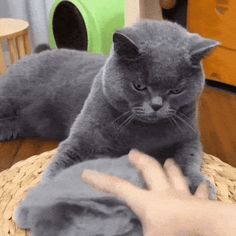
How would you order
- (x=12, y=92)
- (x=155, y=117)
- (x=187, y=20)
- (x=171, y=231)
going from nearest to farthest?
1. (x=171, y=231)
2. (x=155, y=117)
3. (x=12, y=92)
4. (x=187, y=20)

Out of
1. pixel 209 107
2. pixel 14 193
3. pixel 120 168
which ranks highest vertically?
pixel 120 168

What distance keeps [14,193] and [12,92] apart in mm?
436

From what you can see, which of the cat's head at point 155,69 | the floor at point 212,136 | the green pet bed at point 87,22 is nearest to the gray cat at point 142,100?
the cat's head at point 155,69

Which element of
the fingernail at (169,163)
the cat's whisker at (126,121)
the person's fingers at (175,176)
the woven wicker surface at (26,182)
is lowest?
the woven wicker surface at (26,182)

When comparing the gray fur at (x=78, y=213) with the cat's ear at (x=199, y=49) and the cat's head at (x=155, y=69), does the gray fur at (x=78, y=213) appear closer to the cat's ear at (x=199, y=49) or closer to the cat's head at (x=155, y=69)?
the cat's head at (x=155, y=69)

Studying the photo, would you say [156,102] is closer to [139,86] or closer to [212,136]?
[139,86]

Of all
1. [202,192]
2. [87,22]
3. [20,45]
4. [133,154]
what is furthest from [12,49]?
[202,192]

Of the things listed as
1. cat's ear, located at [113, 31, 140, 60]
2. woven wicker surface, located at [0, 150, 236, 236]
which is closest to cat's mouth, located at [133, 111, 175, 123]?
cat's ear, located at [113, 31, 140, 60]

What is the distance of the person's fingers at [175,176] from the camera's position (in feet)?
2.47

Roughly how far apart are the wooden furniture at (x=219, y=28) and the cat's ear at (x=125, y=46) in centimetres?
119

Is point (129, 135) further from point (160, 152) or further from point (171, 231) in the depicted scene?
point (171, 231)

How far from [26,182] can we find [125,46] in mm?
429

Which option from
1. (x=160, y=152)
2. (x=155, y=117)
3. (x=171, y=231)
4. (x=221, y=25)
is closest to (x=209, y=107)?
(x=221, y=25)

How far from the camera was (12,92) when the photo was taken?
1293mm
